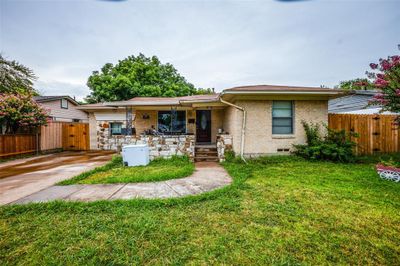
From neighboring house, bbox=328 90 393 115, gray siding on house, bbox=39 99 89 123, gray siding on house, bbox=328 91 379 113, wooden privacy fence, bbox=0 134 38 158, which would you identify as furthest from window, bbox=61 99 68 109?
gray siding on house, bbox=328 91 379 113

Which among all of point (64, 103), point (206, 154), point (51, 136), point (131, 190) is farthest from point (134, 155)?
point (64, 103)

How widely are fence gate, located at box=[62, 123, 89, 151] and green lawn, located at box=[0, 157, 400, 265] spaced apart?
10.6 metres

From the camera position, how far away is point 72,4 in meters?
6.87

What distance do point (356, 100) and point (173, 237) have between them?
46.7 feet

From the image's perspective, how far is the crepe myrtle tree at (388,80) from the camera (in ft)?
16.7

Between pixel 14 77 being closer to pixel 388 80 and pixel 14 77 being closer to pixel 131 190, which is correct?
pixel 131 190

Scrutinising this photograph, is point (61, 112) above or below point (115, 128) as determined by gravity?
above

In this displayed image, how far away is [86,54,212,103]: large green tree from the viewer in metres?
18.8

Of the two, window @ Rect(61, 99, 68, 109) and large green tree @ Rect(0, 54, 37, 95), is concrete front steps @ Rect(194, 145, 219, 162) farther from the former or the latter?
window @ Rect(61, 99, 68, 109)

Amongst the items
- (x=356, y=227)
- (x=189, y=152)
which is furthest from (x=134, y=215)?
(x=189, y=152)

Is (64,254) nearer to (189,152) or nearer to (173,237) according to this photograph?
(173,237)

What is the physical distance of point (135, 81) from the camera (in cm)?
2044

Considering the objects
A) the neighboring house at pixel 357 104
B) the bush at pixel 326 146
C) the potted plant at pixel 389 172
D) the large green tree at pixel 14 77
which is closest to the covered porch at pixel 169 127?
the bush at pixel 326 146

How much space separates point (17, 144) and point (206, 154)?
10252 mm
